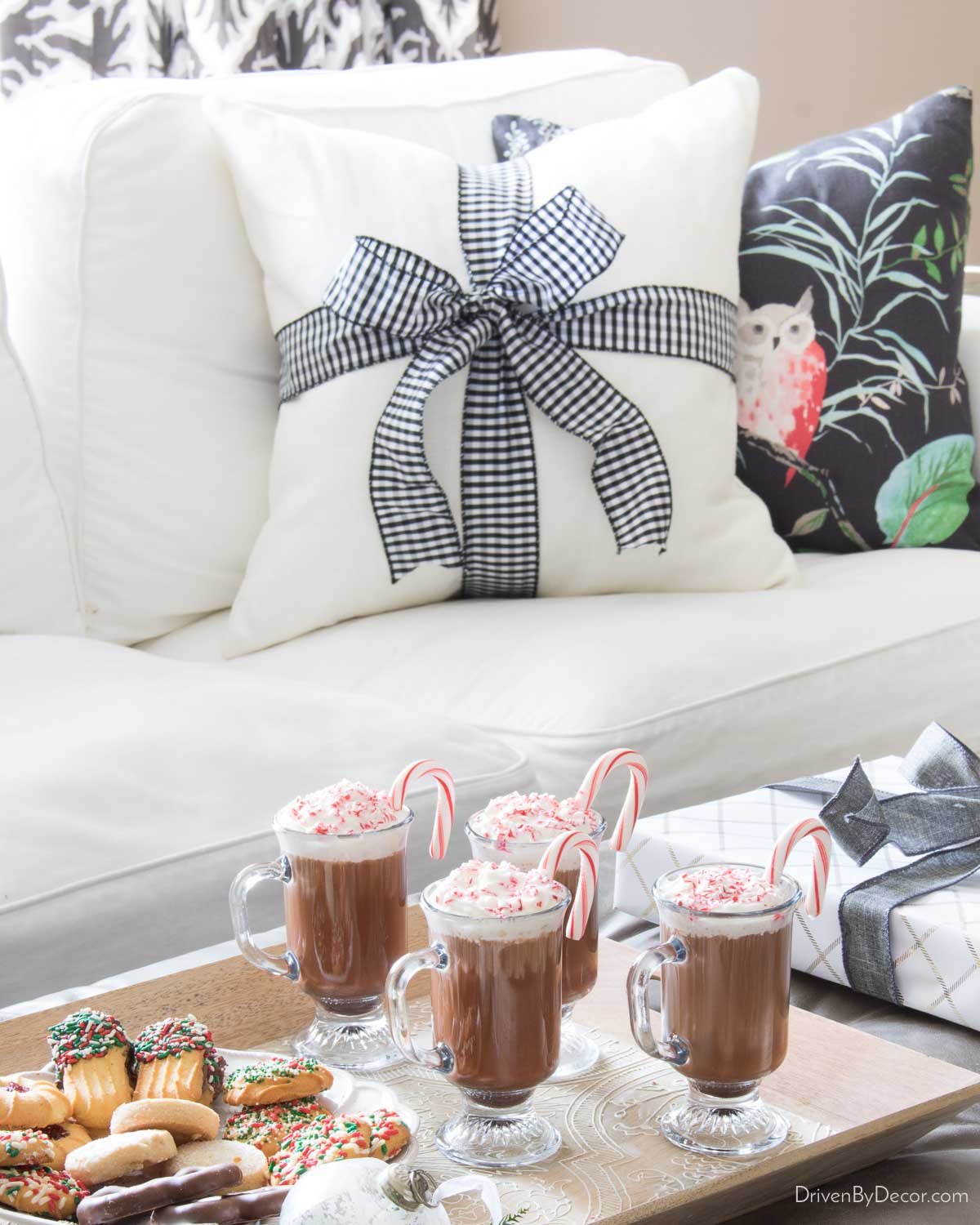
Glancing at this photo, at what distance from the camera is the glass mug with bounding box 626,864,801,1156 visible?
2.15ft

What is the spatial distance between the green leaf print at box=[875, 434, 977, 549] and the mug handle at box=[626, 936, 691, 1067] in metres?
1.16

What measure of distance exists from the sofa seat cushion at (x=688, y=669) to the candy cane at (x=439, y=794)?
0.43 meters

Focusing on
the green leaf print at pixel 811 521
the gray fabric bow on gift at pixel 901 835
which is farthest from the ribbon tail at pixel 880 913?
the green leaf print at pixel 811 521

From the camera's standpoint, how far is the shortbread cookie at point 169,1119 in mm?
604

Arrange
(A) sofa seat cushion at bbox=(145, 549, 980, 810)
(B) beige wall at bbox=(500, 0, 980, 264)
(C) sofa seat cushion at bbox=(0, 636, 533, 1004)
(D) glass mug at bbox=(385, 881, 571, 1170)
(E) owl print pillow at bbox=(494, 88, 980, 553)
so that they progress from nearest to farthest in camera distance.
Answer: (D) glass mug at bbox=(385, 881, 571, 1170), (C) sofa seat cushion at bbox=(0, 636, 533, 1004), (A) sofa seat cushion at bbox=(145, 549, 980, 810), (E) owl print pillow at bbox=(494, 88, 980, 553), (B) beige wall at bbox=(500, 0, 980, 264)

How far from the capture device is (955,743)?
1.01 metres

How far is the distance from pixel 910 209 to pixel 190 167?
0.85m

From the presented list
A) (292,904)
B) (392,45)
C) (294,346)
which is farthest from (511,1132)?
(392,45)

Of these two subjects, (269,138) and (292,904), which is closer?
(292,904)

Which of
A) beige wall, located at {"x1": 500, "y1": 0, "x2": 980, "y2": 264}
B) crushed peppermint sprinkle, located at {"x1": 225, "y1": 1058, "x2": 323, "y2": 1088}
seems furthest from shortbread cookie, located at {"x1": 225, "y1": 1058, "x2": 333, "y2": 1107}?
beige wall, located at {"x1": 500, "y1": 0, "x2": 980, "y2": 264}

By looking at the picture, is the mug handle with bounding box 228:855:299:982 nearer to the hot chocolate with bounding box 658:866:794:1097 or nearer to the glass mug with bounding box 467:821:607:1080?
the glass mug with bounding box 467:821:607:1080

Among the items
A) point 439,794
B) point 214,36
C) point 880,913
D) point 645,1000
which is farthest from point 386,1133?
point 214,36

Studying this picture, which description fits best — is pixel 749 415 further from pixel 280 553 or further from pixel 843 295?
pixel 280 553

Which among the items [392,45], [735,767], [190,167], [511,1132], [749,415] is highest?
[392,45]
